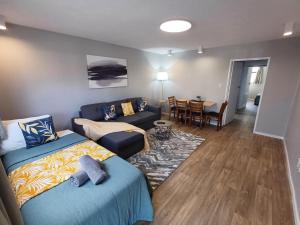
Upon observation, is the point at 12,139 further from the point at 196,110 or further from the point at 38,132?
the point at 196,110

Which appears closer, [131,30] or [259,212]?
[259,212]

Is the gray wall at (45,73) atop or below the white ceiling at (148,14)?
below

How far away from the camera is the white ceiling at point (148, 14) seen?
1.70 meters

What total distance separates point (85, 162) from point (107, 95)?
2.71m

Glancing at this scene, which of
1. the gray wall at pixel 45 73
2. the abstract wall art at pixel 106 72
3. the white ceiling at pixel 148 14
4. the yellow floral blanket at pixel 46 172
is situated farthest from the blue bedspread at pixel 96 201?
the abstract wall art at pixel 106 72

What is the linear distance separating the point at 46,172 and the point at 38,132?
0.84m

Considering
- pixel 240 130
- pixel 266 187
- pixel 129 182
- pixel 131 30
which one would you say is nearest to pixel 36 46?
pixel 131 30

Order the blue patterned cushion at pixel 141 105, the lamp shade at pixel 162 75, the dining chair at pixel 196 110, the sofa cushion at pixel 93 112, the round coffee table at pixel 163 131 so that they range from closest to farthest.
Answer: the sofa cushion at pixel 93 112 < the round coffee table at pixel 163 131 < the dining chair at pixel 196 110 < the blue patterned cushion at pixel 141 105 < the lamp shade at pixel 162 75

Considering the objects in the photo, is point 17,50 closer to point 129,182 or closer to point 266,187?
point 129,182

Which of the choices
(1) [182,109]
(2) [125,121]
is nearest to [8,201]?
(2) [125,121]

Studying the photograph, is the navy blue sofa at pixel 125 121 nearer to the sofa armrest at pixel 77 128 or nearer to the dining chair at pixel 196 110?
the sofa armrest at pixel 77 128

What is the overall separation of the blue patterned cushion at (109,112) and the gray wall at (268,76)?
8.92ft

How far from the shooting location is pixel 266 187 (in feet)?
6.69

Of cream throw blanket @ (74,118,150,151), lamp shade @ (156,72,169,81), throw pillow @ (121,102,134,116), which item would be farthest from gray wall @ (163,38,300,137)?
cream throw blanket @ (74,118,150,151)
